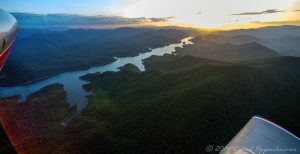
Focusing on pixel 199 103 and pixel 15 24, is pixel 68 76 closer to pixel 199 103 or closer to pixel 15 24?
pixel 199 103

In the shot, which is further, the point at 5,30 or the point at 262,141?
the point at 5,30

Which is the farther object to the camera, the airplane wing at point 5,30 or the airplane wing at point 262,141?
the airplane wing at point 5,30

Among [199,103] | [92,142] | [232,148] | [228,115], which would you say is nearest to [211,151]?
[228,115]

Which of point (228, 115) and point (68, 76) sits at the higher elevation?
point (228, 115)

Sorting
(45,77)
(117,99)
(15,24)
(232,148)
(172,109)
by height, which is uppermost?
(15,24)

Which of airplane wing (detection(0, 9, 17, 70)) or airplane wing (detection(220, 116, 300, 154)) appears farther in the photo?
airplane wing (detection(0, 9, 17, 70))

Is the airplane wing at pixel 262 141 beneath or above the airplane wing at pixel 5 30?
beneath

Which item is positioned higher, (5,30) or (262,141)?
(5,30)

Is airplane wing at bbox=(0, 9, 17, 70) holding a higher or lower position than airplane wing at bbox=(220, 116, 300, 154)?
higher
